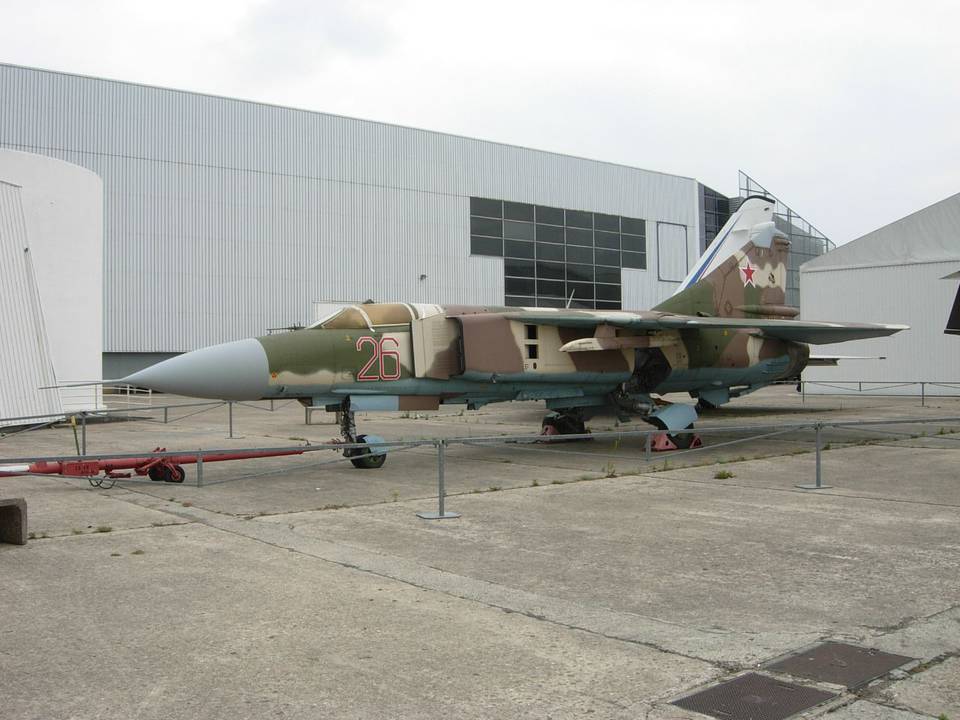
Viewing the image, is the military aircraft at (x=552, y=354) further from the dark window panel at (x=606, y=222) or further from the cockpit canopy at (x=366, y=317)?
the dark window panel at (x=606, y=222)

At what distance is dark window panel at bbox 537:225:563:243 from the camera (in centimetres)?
4412

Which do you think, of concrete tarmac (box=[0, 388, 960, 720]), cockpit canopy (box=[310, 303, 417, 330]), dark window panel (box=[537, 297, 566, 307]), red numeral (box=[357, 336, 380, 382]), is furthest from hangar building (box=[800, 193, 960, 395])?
concrete tarmac (box=[0, 388, 960, 720])

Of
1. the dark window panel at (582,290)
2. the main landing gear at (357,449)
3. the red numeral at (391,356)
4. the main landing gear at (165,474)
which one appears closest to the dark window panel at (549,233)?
the dark window panel at (582,290)

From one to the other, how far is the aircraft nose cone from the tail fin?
881cm

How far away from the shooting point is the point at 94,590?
507cm

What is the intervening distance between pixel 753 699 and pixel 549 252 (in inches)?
1646

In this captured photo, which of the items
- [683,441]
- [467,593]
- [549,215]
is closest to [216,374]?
[467,593]

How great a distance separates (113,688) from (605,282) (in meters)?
43.9

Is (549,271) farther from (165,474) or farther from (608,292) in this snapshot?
(165,474)

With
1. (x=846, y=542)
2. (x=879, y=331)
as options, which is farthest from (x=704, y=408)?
(x=846, y=542)

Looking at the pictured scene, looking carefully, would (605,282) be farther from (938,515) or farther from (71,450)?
(938,515)

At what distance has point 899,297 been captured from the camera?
31.2m

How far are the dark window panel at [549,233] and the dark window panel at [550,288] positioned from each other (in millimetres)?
2261

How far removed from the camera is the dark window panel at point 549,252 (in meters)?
44.2
